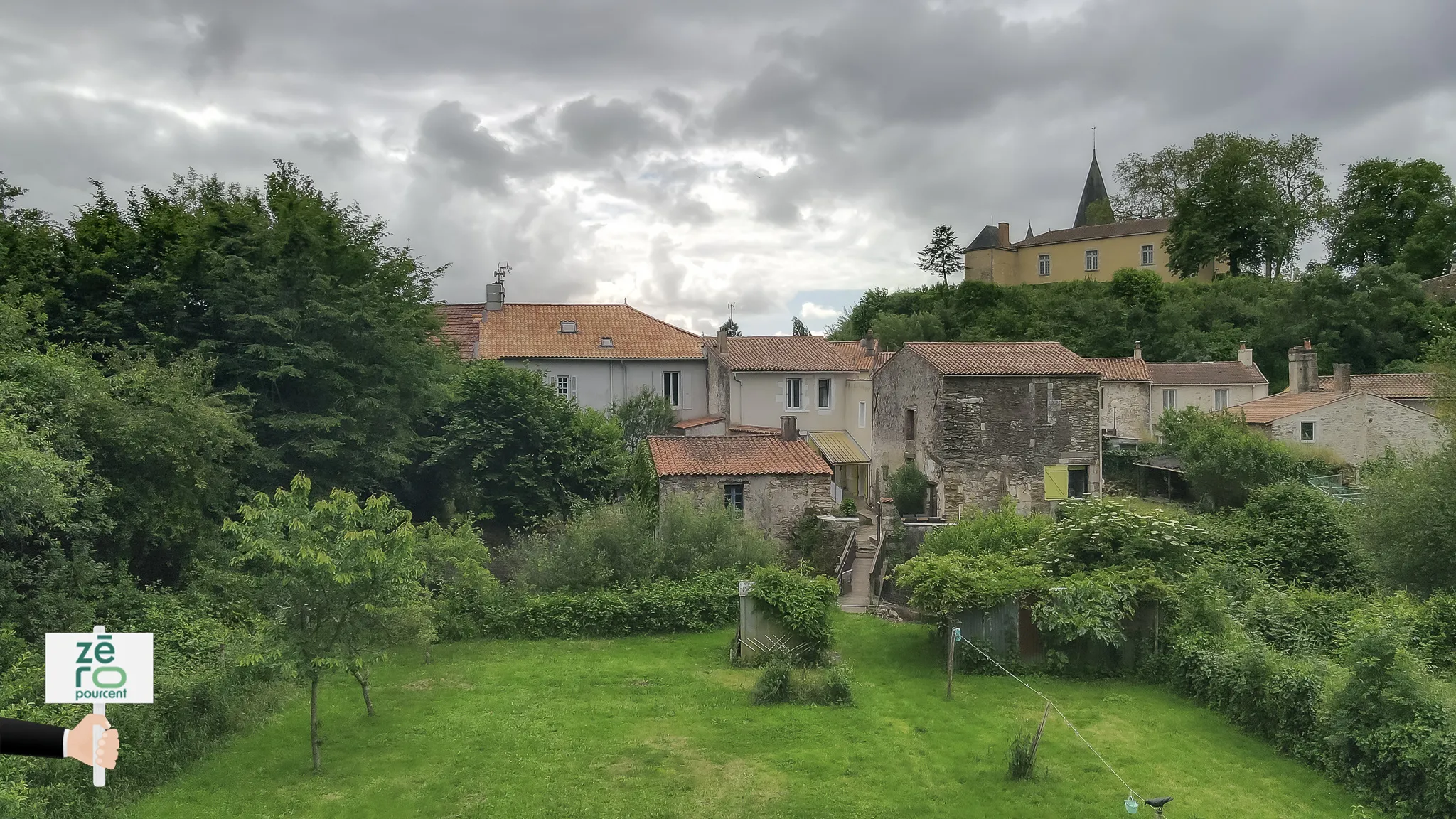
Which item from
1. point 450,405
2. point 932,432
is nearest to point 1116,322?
point 932,432

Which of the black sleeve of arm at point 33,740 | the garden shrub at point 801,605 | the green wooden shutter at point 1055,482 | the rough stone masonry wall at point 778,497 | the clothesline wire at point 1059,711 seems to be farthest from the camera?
the green wooden shutter at point 1055,482

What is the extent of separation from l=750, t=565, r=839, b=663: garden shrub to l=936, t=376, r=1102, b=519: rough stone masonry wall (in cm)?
1152

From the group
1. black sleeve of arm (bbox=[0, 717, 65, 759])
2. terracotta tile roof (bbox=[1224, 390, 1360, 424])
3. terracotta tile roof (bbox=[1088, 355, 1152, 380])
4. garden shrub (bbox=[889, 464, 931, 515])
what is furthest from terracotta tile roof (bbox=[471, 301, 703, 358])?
black sleeve of arm (bbox=[0, 717, 65, 759])

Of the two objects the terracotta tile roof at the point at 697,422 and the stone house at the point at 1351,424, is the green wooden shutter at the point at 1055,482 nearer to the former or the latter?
the stone house at the point at 1351,424

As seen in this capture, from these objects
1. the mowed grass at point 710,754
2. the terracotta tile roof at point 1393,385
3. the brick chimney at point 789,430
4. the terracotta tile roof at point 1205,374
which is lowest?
the mowed grass at point 710,754

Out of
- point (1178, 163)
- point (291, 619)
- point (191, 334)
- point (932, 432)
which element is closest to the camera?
point (291, 619)

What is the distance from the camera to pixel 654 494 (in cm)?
2698

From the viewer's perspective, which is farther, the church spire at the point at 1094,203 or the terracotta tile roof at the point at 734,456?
the church spire at the point at 1094,203

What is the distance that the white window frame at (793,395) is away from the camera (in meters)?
38.9

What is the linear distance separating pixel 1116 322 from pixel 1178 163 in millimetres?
21643

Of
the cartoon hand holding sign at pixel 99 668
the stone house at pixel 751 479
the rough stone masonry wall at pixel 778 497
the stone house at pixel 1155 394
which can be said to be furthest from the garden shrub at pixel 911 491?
the cartoon hand holding sign at pixel 99 668

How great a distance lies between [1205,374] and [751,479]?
26.5 metres

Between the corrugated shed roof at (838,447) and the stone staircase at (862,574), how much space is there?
5.15 metres

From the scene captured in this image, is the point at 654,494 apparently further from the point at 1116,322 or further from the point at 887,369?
the point at 1116,322
